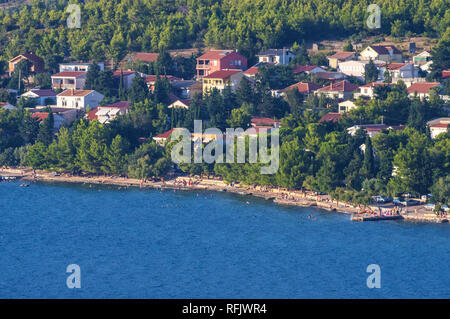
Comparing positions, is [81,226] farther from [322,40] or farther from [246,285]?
[322,40]

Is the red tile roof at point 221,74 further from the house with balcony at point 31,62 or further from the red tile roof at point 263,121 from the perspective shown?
the house with balcony at point 31,62

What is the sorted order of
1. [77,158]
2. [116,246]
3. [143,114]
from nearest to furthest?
[116,246]
[77,158]
[143,114]

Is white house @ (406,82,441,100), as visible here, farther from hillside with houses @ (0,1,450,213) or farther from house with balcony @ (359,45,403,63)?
house with balcony @ (359,45,403,63)

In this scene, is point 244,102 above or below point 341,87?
below

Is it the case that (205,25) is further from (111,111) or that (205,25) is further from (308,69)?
(111,111)

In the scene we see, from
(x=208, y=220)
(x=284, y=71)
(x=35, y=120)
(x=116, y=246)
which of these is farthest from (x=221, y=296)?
(x=284, y=71)

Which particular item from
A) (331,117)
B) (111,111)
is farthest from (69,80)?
(331,117)
